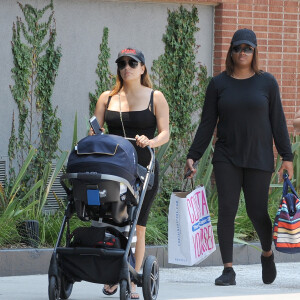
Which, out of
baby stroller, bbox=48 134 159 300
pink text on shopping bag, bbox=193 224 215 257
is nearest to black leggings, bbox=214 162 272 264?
pink text on shopping bag, bbox=193 224 215 257

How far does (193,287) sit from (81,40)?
408 centimetres

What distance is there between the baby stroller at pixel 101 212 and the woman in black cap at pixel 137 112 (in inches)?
27.2

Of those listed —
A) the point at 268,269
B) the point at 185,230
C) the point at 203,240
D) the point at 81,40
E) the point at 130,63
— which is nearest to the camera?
the point at 130,63

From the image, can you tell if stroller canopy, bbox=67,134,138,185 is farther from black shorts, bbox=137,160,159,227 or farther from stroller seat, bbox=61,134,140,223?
black shorts, bbox=137,160,159,227

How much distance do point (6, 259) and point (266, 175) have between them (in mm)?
2375

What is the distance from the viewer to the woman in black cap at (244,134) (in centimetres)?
817

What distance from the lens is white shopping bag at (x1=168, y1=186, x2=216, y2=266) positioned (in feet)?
26.4

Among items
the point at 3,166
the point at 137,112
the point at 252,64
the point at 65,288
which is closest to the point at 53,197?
the point at 3,166

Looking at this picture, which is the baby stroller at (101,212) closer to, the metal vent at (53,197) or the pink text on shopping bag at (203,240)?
the pink text on shopping bag at (203,240)

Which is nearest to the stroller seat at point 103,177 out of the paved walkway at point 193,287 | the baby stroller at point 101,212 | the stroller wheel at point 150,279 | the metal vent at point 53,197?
the baby stroller at point 101,212

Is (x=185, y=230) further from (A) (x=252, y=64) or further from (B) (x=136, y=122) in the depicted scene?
(A) (x=252, y=64)

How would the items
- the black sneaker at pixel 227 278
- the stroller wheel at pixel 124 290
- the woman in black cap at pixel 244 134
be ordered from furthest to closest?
the black sneaker at pixel 227 278 → the woman in black cap at pixel 244 134 → the stroller wheel at pixel 124 290

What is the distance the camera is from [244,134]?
8.19m

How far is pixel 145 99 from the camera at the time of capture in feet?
24.8
